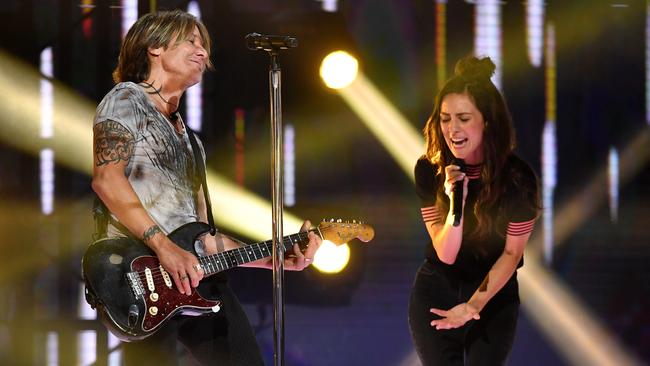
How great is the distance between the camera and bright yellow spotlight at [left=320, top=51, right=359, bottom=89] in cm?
555

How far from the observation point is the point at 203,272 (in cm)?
337

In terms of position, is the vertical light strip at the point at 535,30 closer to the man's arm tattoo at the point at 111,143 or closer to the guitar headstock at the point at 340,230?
the guitar headstock at the point at 340,230

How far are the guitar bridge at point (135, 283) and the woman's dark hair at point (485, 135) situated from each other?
4.48 ft

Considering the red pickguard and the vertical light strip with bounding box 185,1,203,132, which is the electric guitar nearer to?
the red pickguard

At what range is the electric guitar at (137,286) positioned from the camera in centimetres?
321

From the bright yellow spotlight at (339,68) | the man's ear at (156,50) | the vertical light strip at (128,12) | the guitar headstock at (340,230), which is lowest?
the guitar headstock at (340,230)

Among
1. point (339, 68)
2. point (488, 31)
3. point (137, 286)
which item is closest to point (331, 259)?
point (339, 68)

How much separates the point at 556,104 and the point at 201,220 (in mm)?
3208

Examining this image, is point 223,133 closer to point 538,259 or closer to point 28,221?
point 28,221

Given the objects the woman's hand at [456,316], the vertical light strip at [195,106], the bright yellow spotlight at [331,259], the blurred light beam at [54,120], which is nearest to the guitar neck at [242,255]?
the woman's hand at [456,316]

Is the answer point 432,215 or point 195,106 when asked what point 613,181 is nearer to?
point 432,215

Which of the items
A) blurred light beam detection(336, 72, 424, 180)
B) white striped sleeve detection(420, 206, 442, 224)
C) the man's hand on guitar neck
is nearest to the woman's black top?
white striped sleeve detection(420, 206, 442, 224)

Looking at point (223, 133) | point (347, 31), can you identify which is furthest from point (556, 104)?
point (223, 133)

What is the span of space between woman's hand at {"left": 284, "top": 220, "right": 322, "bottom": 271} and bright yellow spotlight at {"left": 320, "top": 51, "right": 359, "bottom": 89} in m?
2.04
